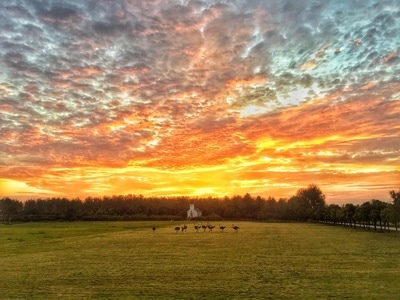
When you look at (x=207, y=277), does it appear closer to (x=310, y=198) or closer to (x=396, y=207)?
(x=396, y=207)

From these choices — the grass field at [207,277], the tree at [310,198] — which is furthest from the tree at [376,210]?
the tree at [310,198]

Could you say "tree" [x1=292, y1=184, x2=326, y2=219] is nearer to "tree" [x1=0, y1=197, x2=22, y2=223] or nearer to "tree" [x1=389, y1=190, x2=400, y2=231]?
"tree" [x1=389, y1=190, x2=400, y2=231]

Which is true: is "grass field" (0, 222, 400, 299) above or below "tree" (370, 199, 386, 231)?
below

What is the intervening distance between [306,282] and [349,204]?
9611cm

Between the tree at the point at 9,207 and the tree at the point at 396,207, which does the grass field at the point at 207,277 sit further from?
the tree at the point at 9,207

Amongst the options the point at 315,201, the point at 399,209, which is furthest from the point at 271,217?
the point at 399,209

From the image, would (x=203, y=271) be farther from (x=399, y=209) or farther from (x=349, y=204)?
(x=349, y=204)

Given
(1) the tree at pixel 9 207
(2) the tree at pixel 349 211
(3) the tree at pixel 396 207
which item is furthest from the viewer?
(1) the tree at pixel 9 207

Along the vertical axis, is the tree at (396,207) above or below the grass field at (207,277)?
above

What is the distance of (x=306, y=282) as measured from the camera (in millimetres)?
21141

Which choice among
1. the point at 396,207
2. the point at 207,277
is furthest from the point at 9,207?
the point at 207,277

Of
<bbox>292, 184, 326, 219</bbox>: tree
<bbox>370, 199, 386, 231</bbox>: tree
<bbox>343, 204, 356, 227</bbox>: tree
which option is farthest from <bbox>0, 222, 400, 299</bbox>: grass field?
<bbox>292, 184, 326, 219</bbox>: tree

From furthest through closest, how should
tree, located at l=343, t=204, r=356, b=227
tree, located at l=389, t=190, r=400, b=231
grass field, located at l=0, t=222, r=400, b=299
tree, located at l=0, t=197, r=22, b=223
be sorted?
tree, located at l=0, t=197, r=22, b=223, tree, located at l=343, t=204, r=356, b=227, tree, located at l=389, t=190, r=400, b=231, grass field, located at l=0, t=222, r=400, b=299

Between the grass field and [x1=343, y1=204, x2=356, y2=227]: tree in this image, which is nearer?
the grass field
